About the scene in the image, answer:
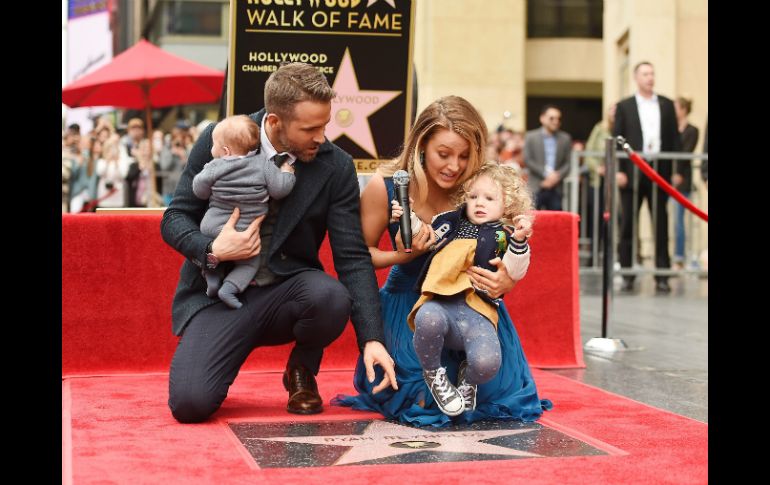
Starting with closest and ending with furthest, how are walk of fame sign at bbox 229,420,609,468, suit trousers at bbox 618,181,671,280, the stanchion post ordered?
walk of fame sign at bbox 229,420,609,468
the stanchion post
suit trousers at bbox 618,181,671,280

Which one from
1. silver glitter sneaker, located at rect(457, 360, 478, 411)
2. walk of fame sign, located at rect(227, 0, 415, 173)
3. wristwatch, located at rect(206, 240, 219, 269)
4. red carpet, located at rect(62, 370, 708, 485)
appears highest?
walk of fame sign, located at rect(227, 0, 415, 173)

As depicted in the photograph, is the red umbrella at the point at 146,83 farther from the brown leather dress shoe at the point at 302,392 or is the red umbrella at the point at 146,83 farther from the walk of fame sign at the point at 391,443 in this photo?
the walk of fame sign at the point at 391,443

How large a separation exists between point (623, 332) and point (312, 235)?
389cm

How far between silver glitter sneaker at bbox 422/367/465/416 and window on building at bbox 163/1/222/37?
3793cm

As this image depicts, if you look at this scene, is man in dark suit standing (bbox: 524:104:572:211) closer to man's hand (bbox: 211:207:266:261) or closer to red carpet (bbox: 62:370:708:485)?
red carpet (bbox: 62:370:708:485)

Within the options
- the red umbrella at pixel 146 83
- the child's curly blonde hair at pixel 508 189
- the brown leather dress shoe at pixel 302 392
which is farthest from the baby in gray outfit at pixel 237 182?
the red umbrella at pixel 146 83

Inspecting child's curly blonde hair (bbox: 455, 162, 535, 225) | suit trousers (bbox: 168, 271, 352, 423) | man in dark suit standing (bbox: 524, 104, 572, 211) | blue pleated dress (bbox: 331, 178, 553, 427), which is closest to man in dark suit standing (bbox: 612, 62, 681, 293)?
man in dark suit standing (bbox: 524, 104, 572, 211)

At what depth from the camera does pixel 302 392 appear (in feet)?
15.7

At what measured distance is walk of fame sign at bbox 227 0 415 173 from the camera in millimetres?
6465

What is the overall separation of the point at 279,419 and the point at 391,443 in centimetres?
62

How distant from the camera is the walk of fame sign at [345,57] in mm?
6465

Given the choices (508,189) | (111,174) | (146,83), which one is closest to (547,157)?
(146,83)

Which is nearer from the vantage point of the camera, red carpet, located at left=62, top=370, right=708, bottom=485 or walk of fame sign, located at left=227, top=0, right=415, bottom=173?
red carpet, located at left=62, top=370, right=708, bottom=485

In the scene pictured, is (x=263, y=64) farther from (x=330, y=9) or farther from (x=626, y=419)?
(x=626, y=419)
